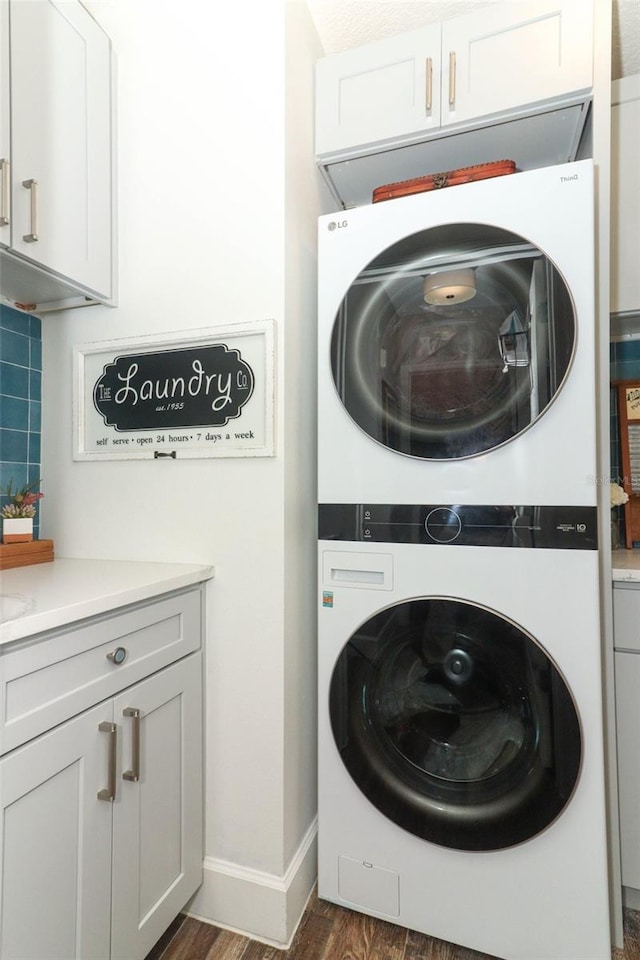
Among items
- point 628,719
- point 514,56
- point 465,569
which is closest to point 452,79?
point 514,56

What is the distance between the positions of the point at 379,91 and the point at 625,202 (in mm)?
892

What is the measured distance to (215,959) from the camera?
1.19 metres

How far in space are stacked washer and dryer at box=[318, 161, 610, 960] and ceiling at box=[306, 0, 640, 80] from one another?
0.78m

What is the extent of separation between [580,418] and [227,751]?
124cm

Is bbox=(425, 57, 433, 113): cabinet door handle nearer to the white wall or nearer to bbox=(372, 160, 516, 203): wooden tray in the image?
bbox=(372, 160, 516, 203): wooden tray

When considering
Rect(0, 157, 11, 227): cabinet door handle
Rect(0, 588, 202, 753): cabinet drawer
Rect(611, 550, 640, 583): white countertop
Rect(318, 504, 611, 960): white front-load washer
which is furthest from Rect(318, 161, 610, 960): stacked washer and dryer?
Rect(0, 157, 11, 227): cabinet door handle

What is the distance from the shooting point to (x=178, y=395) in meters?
1.39

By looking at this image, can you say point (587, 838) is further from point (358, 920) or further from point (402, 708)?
point (358, 920)

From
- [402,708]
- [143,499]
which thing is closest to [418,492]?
[402,708]

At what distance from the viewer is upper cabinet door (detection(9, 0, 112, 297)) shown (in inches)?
46.9

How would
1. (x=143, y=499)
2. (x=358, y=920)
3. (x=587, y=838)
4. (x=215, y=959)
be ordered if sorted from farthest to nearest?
(x=143, y=499) < (x=358, y=920) < (x=215, y=959) < (x=587, y=838)

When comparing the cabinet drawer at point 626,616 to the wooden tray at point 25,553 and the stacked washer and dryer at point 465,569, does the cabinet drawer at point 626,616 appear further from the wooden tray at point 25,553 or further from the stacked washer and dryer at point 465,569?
the wooden tray at point 25,553

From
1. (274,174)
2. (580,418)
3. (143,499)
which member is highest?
(274,174)

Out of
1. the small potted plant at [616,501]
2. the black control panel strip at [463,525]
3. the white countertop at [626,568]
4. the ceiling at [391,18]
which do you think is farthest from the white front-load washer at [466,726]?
the ceiling at [391,18]
